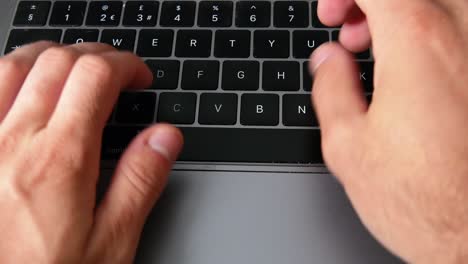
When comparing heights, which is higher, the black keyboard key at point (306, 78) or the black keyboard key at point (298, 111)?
the black keyboard key at point (306, 78)

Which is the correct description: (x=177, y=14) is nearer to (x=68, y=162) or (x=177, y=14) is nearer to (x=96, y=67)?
(x=96, y=67)

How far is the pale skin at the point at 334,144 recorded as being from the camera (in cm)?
45

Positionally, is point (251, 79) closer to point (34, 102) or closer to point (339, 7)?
point (339, 7)

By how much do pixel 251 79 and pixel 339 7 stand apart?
0.48ft

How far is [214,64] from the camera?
2.17 feet

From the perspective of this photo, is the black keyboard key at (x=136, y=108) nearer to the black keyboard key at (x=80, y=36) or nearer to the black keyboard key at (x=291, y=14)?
the black keyboard key at (x=80, y=36)

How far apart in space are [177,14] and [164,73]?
0.33ft

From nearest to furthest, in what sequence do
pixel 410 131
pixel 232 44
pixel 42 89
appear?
pixel 410 131 → pixel 42 89 → pixel 232 44

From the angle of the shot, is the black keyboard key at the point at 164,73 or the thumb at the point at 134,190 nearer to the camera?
the thumb at the point at 134,190

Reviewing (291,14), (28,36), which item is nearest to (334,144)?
(291,14)

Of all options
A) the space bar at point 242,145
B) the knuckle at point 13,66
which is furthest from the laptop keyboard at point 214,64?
the knuckle at point 13,66

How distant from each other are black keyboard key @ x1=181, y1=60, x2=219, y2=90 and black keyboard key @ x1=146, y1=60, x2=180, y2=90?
0.04ft

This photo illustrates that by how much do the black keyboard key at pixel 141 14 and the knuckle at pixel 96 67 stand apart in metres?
0.14

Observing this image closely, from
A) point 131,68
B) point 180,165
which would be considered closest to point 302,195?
point 180,165
